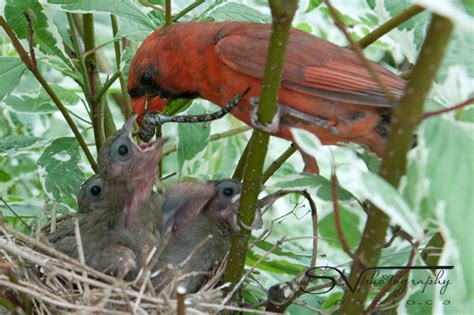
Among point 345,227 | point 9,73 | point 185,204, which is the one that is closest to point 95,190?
point 185,204

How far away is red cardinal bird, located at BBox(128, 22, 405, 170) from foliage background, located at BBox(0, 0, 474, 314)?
0.20ft

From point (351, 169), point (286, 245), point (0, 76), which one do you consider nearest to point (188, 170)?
point (286, 245)

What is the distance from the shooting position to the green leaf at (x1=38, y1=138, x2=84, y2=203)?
2390 millimetres

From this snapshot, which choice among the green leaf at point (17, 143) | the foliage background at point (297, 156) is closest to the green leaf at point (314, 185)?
the foliage background at point (297, 156)

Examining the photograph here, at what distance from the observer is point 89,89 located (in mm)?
2299

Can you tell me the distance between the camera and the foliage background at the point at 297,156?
1.12 meters

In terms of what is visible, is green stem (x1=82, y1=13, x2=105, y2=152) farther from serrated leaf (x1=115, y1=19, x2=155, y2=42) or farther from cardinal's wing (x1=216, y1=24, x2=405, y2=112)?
cardinal's wing (x1=216, y1=24, x2=405, y2=112)

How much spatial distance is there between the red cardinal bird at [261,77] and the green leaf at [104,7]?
19cm

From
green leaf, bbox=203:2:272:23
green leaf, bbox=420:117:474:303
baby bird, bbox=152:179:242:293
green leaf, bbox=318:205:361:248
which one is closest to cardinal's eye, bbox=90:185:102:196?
baby bird, bbox=152:179:242:293

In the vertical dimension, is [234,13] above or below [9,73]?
above

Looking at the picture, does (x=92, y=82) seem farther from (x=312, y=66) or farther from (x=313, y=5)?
(x=313, y=5)

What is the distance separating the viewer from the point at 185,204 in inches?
97.2

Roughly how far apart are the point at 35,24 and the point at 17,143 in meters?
0.38

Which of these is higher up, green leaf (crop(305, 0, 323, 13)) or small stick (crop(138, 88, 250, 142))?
green leaf (crop(305, 0, 323, 13))
